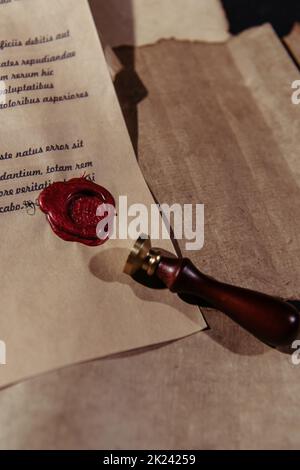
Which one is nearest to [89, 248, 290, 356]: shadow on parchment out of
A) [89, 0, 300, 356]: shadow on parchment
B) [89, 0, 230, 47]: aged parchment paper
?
[89, 0, 300, 356]: shadow on parchment

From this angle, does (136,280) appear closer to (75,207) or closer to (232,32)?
(75,207)

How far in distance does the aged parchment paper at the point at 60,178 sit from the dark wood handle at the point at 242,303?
4 cm

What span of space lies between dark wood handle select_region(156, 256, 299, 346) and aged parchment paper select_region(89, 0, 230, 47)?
1.49 feet

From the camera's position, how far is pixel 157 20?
824 mm

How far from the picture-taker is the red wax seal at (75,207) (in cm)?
57

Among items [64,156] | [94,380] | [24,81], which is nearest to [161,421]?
[94,380]

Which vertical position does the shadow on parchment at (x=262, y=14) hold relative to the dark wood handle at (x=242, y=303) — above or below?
above

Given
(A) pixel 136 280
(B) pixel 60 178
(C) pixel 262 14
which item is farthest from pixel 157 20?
(A) pixel 136 280

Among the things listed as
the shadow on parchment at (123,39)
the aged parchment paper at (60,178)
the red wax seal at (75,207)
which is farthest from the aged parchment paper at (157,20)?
the red wax seal at (75,207)

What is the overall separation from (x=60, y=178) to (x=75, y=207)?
0.05 m

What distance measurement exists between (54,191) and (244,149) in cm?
29

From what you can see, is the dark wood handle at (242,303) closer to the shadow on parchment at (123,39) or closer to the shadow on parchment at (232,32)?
the shadow on parchment at (232,32)

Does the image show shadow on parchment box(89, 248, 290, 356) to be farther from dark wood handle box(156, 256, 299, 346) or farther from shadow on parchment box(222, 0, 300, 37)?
shadow on parchment box(222, 0, 300, 37)

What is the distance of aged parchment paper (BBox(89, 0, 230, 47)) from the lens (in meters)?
0.80
